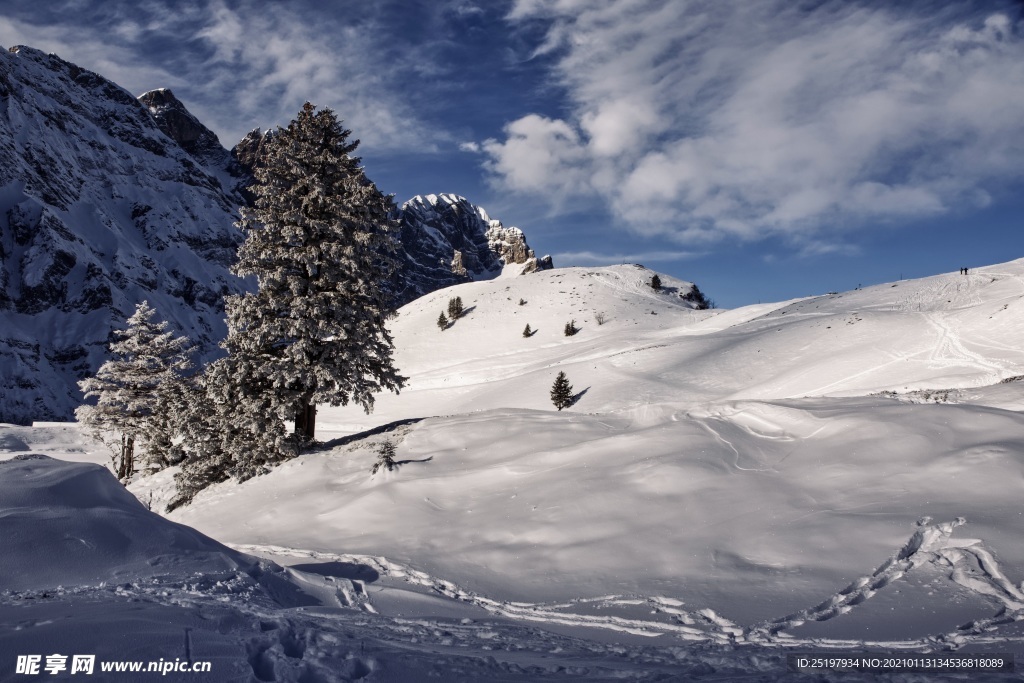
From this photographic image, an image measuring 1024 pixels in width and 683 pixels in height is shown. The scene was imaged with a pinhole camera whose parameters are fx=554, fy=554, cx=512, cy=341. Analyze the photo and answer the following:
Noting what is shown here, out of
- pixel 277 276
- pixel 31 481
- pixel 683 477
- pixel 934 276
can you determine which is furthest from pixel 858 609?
pixel 934 276

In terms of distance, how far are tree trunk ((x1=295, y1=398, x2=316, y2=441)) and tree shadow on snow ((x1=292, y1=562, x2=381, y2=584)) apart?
905 centimetres

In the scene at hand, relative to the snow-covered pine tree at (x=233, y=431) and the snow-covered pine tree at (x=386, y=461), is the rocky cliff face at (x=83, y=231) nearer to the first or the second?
the snow-covered pine tree at (x=233, y=431)

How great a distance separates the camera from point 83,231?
463 ft

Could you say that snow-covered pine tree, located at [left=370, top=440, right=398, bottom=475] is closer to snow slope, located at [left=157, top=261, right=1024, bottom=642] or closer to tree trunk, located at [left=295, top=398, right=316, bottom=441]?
snow slope, located at [left=157, top=261, right=1024, bottom=642]

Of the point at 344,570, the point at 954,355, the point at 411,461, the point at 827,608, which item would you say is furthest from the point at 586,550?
the point at 954,355

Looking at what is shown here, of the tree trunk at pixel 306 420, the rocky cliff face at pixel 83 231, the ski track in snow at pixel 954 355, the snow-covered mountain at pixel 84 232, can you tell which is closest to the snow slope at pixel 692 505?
the ski track in snow at pixel 954 355

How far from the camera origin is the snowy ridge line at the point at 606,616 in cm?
516

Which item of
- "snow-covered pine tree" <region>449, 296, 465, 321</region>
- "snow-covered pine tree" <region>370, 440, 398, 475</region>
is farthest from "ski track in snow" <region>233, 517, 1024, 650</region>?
"snow-covered pine tree" <region>449, 296, 465, 321</region>

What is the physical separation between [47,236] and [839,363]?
517 feet

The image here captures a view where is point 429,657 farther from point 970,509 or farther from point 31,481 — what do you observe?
point 970,509

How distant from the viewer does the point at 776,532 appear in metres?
7.05

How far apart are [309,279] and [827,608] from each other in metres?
14.6

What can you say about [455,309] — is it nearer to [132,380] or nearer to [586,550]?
[132,380]

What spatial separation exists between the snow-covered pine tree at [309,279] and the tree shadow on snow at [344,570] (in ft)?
27.5
